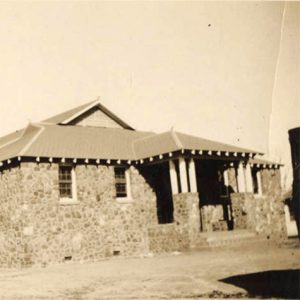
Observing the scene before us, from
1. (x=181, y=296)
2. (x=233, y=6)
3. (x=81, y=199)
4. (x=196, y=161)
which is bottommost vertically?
(x=181, y=296)

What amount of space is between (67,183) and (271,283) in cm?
1225

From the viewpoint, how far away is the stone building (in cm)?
1873

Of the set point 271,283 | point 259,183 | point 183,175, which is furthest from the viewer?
point 259,183

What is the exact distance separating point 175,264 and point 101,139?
Answer: 1026cm

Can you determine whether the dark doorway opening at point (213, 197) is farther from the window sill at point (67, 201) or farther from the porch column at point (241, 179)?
the window sill at point (67, 201)

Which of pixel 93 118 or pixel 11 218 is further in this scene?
pixel 93 118

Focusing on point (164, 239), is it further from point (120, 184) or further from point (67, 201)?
point (67, 201)

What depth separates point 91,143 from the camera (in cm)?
2198

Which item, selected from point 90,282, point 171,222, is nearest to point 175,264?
point 90,282

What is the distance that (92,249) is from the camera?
1984cm

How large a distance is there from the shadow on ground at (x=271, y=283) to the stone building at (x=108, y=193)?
913 cm

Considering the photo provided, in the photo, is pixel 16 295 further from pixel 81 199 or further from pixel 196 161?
pixel 196 161

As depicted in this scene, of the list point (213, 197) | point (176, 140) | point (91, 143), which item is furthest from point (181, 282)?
point (213, 197)

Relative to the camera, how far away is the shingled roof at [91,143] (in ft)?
65.5
